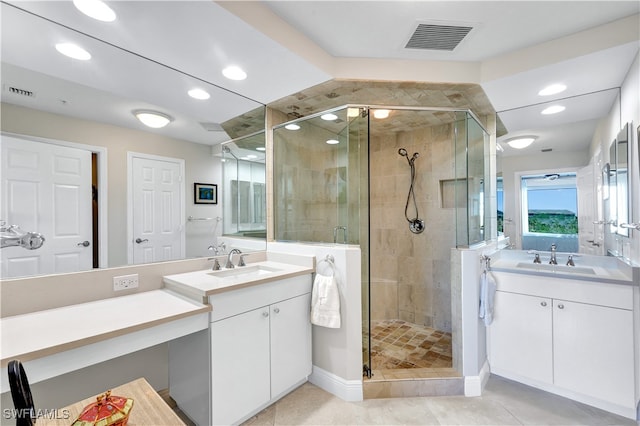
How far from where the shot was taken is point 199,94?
2.13m

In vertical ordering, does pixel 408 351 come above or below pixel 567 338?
below

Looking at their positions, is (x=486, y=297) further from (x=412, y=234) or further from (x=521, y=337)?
(x=412, y=234)

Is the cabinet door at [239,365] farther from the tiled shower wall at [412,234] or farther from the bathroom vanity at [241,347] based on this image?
the tiled shower wall at [412,234]

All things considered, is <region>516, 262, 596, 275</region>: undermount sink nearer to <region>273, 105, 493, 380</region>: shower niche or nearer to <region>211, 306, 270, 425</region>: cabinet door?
<region>273, 105, 493, 380</region>: shower niche

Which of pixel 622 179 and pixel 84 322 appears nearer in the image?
pixel 84 322

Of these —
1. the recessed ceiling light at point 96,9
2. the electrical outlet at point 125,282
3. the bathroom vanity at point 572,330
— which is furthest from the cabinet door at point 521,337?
the recessed ceiling light at point 96,9

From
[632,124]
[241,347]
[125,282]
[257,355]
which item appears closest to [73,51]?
[125,282]

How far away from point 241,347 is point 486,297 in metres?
1.81

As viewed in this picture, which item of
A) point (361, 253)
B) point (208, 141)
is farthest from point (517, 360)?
point (208, 141)

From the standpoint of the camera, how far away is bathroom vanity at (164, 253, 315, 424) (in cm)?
162

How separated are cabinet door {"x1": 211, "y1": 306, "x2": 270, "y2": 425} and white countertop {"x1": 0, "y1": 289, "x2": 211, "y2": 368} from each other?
243 millimetres

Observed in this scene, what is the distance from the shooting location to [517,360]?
2.15m

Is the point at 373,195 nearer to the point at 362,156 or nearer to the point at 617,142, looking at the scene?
the point at 362,156

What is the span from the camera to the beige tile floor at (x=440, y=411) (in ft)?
5.98
